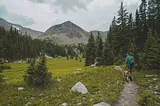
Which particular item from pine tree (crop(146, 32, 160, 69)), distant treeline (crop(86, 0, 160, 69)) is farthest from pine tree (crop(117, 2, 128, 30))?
pine tree (crop(146, 32, 160, 69))

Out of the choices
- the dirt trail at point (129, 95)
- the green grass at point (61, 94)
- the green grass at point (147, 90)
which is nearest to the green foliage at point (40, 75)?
the green grass at point (61, 94)

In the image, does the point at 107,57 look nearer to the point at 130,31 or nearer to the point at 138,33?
the point at 130,31

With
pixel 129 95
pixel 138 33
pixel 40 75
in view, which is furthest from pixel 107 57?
pixel 129 95

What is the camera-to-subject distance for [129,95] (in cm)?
1662

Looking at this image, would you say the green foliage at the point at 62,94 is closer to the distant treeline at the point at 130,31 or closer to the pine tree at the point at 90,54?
the distant treeline at the point at 130,31

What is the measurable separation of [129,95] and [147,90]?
2477 millimetres

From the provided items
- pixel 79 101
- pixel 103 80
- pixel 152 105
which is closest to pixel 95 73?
pixel 103 80

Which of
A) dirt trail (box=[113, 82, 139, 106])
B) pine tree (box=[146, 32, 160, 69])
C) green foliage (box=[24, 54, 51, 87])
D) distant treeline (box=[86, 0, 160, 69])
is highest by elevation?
distant treeline (box=[86, 0, 160, 69])

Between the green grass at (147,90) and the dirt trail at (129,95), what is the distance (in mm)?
552

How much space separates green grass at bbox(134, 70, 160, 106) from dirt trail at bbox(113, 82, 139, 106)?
552 mm

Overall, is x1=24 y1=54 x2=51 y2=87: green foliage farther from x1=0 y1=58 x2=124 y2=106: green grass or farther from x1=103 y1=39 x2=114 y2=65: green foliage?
x1=103 y1=39 x2=114 y2=65: green foliage

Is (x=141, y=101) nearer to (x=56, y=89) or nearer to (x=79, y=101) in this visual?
(x=79, y=101)

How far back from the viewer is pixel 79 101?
603 inches

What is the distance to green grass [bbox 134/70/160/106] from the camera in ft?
46.0
